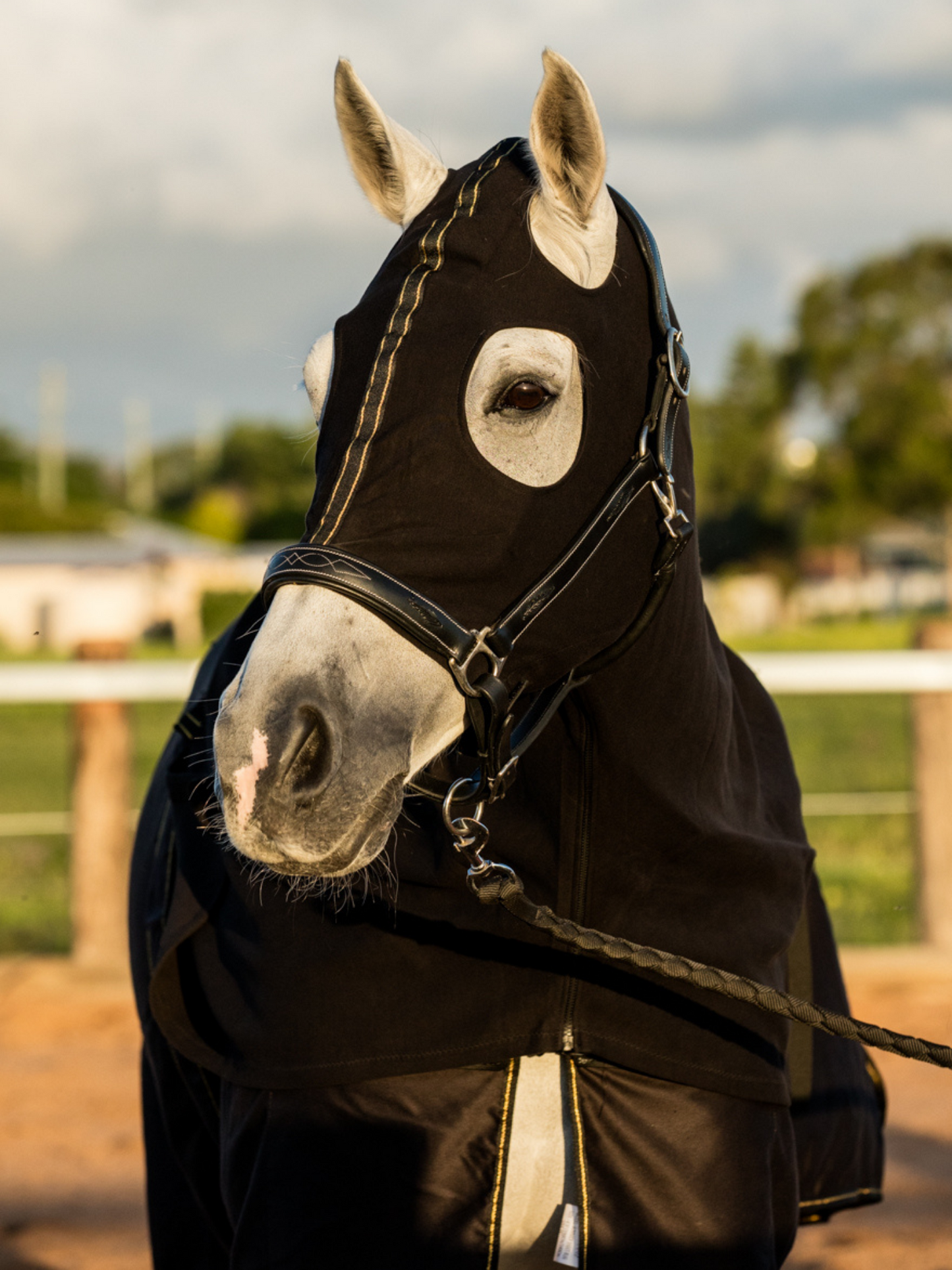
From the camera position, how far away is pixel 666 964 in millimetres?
1650

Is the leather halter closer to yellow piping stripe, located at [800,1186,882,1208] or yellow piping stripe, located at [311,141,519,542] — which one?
yellow piping stripe, located at [311,141,519,542]

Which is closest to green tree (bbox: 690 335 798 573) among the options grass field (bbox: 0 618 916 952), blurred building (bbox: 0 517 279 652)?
blurred building (bbox: 0 517 279 652)

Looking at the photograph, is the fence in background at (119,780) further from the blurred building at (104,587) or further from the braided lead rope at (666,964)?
the blurred building at (104,587)

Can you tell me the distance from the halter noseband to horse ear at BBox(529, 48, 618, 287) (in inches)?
4.4

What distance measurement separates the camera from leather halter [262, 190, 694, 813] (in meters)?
1.46

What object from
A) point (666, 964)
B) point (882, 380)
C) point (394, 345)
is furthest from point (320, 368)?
point (882, 380)

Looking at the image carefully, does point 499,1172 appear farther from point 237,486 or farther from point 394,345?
point 237,486

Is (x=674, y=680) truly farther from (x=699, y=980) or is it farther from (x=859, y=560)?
(x=859, y=560)

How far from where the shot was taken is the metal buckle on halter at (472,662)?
4.93ft

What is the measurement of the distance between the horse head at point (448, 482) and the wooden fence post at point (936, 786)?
12.7 feet

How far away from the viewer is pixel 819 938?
7.27 feet

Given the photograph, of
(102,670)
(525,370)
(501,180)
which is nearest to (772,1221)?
(525,370)

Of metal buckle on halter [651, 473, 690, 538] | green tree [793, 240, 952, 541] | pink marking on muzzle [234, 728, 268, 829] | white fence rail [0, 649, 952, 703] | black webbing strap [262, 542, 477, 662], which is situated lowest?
white fence rail [0, 649, 952, 703]

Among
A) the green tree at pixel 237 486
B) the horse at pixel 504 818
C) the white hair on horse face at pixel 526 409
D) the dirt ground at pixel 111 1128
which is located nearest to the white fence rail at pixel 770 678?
the dirt ground at pixel 111 1128
